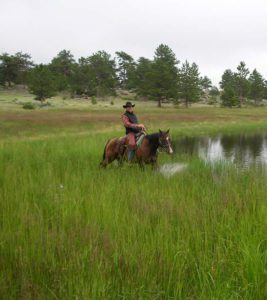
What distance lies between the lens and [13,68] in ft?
293

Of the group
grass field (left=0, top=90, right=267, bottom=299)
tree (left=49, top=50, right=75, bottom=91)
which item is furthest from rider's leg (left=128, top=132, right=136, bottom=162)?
tree (left=49, top=50, right=75, bottom=91)

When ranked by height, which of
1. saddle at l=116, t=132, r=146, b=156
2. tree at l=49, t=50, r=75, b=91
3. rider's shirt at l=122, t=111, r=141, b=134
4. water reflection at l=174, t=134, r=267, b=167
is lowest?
water reflection at l=174, t=134, r=267, b=167

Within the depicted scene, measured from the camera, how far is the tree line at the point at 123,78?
72.4 m

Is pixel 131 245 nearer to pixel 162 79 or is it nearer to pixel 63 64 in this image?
pixel 162 79

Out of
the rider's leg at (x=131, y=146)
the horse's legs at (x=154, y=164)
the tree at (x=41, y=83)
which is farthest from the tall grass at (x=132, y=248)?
the tree at (x=41, y=83)

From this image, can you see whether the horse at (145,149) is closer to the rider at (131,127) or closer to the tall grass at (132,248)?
the rider at (131,127)

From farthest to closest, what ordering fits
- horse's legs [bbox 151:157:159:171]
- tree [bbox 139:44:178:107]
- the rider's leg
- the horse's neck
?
1. tree [bbox 139:44:178:107]
2. the rider's leg
3. the horse's neck
4. horse's legs [bbox 151:157:159:171]

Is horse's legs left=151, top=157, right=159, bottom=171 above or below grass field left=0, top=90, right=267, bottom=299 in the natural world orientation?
below

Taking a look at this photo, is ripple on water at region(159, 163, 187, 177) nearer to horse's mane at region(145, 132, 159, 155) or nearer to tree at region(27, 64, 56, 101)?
horse's mane at region(145, 132, 159, 155)

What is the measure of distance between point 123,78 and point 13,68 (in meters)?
40.9

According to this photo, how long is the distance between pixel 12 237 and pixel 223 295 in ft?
9.08

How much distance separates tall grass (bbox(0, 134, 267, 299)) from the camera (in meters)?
3.56

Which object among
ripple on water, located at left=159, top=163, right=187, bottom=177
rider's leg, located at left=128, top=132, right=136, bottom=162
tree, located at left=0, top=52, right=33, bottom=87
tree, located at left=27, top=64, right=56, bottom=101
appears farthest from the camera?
tree, located at left=0, top=52, right=33, bottom=87

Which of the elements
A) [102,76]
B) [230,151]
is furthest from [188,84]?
[230,151]
